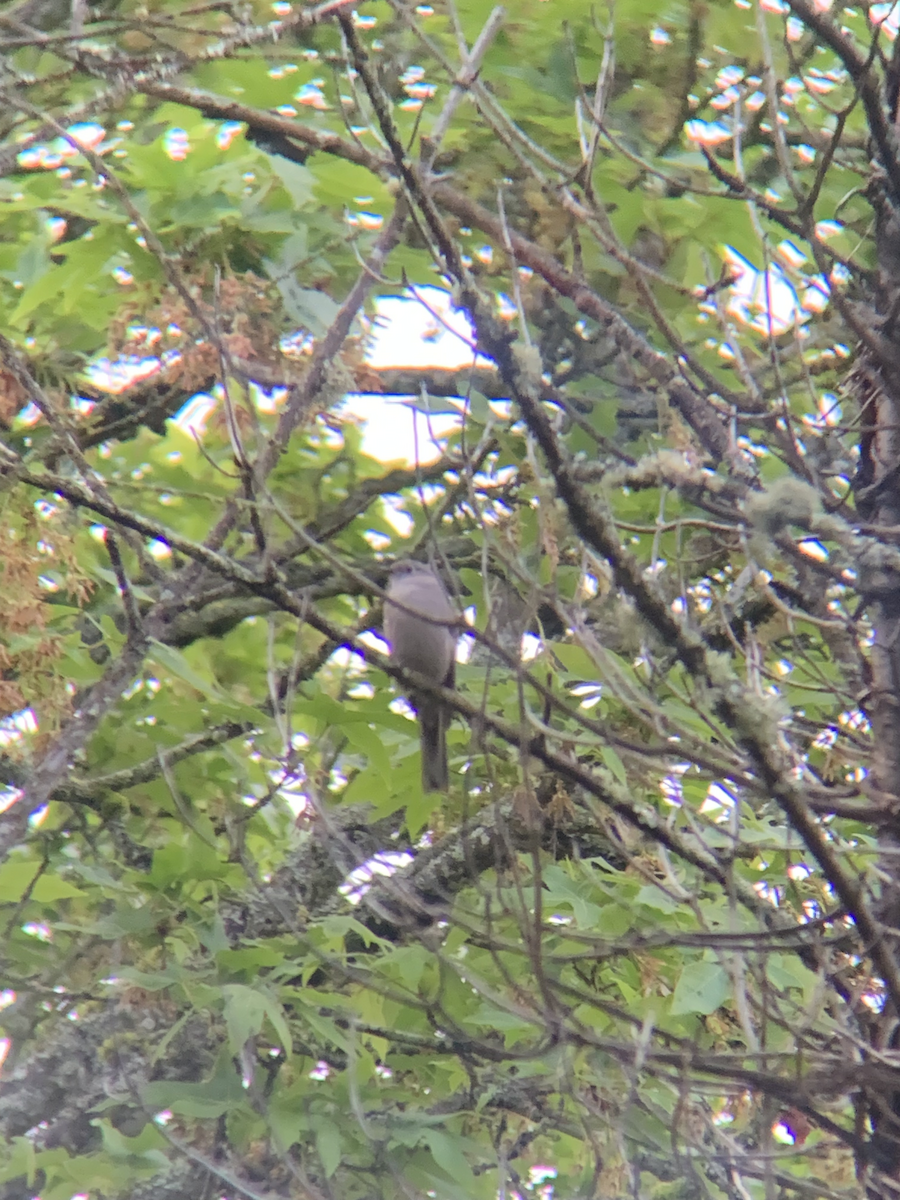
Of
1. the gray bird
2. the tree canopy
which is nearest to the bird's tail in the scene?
the tree canopy

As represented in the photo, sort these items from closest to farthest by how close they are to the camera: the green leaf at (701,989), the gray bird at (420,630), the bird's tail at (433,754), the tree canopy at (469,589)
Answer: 1. the tree canopy at (469,589)
2. the green leaf at (701,989)
3. the bird's tail at (433,754)
4. the gray bird at (420,630)

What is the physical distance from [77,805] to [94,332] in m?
1.63

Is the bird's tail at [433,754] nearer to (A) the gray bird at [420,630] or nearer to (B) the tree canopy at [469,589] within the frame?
(B) the tree canopy at [469,589]

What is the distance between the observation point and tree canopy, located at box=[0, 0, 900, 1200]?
2.65m

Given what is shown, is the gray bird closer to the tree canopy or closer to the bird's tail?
the tree canopy

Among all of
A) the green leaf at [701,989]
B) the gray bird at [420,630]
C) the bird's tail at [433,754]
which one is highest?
the gray bird at [420,630]

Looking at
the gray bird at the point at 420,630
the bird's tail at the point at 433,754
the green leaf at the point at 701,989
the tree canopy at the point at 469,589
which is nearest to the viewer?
the tree canopy at the point at 469,589

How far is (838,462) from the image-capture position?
324 cm

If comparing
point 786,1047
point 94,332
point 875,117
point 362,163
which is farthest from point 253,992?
point 875,117

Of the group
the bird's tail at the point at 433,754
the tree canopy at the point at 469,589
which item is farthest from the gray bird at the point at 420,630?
the bird's tail at the point at 433,754

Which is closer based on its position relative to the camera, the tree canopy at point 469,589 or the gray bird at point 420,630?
the tree canopy at point 469,589

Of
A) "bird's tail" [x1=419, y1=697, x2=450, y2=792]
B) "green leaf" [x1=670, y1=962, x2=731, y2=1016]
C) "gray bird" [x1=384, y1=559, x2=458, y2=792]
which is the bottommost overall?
"green leaf" [x1=670, y1=962, x2=731, y2=1016]

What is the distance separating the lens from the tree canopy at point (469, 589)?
265cm

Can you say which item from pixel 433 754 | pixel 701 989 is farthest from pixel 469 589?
pixel 701 989
